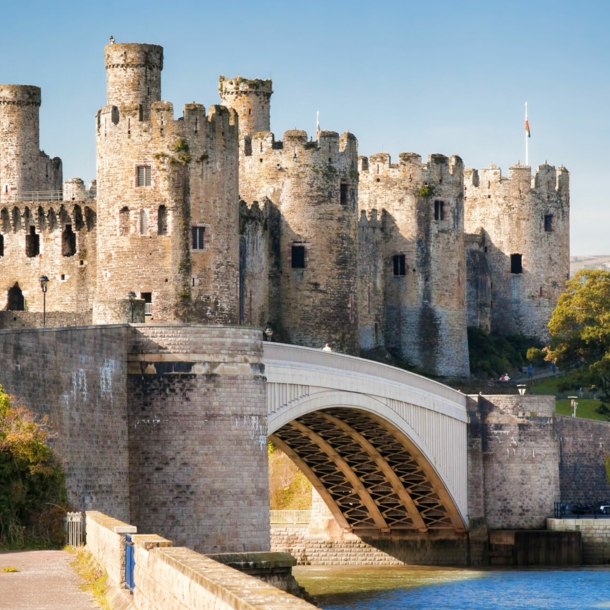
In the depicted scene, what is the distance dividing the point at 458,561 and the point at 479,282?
2716cm

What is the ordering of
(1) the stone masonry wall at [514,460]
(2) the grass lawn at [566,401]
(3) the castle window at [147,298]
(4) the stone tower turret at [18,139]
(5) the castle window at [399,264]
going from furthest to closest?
(5) the castle window at [399,264] → (2) the grass lawn at [566,401] → (4) the stone tower turret at [18,139] → (1) the stone masonry wall at [514,460] → (3) the castle window at [147,298]

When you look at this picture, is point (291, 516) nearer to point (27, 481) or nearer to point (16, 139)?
point (16, 139)

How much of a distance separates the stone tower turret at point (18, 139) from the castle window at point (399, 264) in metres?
14.6

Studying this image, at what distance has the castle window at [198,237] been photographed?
1984 inches

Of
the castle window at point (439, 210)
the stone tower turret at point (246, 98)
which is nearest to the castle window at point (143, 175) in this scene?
the stone tower turret at point (246, 98)

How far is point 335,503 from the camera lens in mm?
51188

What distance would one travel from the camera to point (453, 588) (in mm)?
43000

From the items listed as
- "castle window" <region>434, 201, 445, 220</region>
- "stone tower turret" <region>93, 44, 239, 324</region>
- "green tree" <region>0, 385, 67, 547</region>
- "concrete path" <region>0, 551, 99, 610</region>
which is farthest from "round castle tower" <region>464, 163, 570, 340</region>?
"concrete path" <region>0, 551, 99, 610</region>

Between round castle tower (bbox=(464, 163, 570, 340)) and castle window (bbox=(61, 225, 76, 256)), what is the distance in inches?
1048

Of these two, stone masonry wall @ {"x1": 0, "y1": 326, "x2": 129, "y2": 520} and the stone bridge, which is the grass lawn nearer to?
the stone bridge

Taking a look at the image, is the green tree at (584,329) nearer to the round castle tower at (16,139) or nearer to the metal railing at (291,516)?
the metal railing at (291,516)

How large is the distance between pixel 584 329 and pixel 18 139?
22985 millimetres

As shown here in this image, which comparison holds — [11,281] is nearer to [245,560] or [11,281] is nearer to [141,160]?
[141,160]

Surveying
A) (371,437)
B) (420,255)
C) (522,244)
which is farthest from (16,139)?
(522,244)
